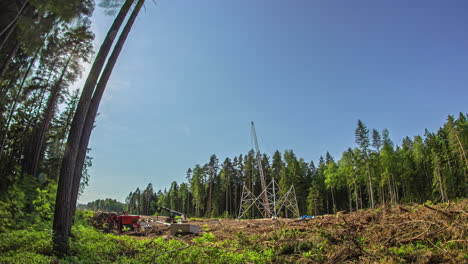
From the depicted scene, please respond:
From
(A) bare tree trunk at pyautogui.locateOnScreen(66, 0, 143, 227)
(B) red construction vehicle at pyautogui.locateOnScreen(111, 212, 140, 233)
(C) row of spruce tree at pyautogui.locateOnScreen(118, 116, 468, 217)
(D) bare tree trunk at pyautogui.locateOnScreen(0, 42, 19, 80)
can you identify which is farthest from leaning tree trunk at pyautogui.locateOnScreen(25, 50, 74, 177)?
(C) row of spruce tree at pyautogui.locateOnScreen(118, 116, 468, 217)

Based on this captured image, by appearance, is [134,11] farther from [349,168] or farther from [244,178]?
[244,178]

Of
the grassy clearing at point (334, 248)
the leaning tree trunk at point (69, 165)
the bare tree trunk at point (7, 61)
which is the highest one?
the bare tree trunk at point (7, 61)

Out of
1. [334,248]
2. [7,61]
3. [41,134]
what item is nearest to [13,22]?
[7,61]

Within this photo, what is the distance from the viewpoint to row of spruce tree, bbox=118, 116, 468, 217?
35.7 meters

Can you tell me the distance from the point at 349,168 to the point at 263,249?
43228 mm

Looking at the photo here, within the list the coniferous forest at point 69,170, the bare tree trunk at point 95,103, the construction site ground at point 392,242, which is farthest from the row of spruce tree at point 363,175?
the bare tree trunk at point 95,103

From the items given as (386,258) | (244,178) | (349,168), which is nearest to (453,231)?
(386,258)

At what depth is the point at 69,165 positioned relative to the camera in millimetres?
6215

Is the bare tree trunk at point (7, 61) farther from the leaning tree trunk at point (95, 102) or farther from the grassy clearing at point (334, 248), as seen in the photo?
the grassy clearing at point (334, 248)

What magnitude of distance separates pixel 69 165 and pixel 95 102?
2.04m

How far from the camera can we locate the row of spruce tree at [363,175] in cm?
3566

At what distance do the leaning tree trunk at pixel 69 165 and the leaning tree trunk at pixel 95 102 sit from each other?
10.6 inches

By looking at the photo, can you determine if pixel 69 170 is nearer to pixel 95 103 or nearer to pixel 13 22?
pixel 95 103

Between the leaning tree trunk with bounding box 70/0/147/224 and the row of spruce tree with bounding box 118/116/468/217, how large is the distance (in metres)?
33.4
